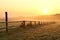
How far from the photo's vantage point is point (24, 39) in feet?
37.4

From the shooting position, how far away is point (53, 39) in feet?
36.9

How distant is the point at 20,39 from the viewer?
11445mm

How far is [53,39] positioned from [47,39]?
0.42 meters

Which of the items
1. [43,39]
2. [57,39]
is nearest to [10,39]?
[43,39]

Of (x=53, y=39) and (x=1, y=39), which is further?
(x=1, y=39)

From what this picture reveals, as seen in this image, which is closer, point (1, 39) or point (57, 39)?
point (57, 39)

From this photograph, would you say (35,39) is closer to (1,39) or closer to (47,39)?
(47,39)

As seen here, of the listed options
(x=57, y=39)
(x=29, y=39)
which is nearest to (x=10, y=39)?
(x=29, y=39)

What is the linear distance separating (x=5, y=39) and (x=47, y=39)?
3073 millimetres

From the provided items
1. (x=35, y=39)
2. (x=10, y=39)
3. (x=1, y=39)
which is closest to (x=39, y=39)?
(x=35, y=39)

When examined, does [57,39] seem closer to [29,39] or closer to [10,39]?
[29,39]

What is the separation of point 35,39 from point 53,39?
49.5 inches

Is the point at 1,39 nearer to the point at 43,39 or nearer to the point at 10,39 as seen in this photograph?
the point at 10,39

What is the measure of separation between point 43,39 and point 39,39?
29 centimetres
